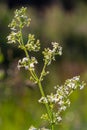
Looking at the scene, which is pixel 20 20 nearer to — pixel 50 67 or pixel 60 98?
pixel 60 98

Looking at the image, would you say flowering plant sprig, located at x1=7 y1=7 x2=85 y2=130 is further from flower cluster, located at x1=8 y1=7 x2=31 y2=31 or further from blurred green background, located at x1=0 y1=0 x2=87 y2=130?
blurred green background, located at x1=0 y1=0 x2=87 y2=130

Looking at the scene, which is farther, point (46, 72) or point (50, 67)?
point (50, 67)

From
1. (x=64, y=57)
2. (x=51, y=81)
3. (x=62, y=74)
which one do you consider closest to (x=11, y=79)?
(x=51, y=81)

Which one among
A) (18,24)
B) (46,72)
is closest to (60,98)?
(46,72)

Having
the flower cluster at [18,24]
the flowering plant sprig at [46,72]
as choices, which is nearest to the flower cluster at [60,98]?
the flowering plant sprig at [46,72]

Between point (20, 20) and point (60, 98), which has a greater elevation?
point (20, 20)

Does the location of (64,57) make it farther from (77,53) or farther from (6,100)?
(6,100)

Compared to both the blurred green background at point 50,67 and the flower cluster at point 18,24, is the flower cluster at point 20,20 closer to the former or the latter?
the flower cluster at point 18,24

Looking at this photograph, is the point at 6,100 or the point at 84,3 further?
the point at 84,3
